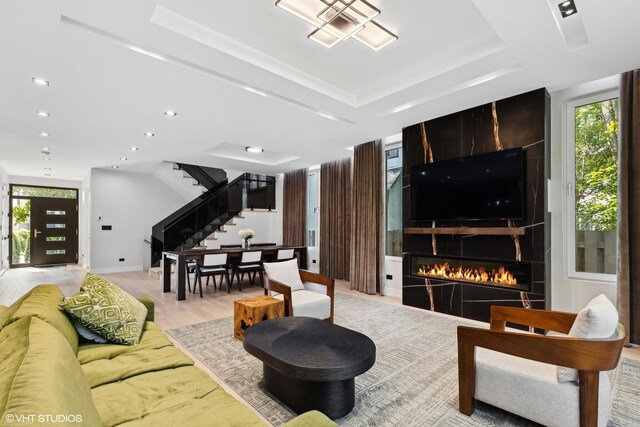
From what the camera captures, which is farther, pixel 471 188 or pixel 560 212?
pixel 471 188

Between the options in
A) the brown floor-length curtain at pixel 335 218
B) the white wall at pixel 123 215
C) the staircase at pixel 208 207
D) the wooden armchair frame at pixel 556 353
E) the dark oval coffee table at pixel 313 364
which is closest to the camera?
the wooden armchair frame at pixel 556 353

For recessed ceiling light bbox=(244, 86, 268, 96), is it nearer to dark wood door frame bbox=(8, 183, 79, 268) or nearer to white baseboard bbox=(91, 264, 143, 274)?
white baseboard bbox=(91, 264, 143, 274)

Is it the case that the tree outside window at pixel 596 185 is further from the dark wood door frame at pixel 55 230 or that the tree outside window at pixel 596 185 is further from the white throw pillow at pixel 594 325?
the dark wood door frame at pixel 55 230

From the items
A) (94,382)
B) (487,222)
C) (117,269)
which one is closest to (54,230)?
(117,269)

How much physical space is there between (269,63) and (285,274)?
252 centimetres

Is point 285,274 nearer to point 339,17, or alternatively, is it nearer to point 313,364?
point 313,364

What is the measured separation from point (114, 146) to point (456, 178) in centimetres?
614

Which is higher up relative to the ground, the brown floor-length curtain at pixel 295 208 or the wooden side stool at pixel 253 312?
the brown floor-length curtain at pixel 295 208

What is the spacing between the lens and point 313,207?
27.4ft

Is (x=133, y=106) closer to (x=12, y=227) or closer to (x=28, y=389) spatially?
(x=28, y=389)

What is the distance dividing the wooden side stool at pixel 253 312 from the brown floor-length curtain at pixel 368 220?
9.00 ft

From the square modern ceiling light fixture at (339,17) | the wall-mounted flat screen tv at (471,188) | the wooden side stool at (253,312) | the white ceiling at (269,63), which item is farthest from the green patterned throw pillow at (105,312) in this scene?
the wall-mounted flat screen tv at (471,188)

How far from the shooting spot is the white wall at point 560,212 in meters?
3.73

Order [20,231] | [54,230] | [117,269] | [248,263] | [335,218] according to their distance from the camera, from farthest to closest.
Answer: [54,230], [20,231], [117,269], [335,218], [248,263]
